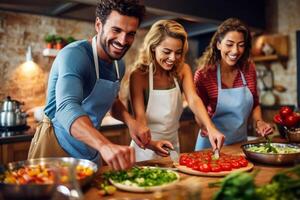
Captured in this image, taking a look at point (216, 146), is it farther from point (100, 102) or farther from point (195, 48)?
point (195, 48)

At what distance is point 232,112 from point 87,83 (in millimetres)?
1093

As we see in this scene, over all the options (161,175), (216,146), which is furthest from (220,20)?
(161,175)

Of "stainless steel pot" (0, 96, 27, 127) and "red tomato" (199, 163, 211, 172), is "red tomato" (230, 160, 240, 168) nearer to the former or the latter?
"red tomato" (199, 163, 211, 172)

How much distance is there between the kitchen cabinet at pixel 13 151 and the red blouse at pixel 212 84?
1364 mm

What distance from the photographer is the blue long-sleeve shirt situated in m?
1.17

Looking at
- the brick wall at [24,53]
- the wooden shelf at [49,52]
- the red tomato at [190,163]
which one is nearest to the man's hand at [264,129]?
the red tomato at [190,163]

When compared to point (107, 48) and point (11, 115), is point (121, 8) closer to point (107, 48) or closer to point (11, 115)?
point (107, 48)

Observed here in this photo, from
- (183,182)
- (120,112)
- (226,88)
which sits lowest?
(183,182)

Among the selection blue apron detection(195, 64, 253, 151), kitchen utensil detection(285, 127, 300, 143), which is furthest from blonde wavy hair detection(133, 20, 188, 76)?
kitchen utensil detection(285, 127, 300, 143)

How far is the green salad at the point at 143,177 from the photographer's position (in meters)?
1.10

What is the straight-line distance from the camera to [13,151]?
2.46 m

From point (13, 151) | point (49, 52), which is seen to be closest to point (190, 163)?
point (13, 151)

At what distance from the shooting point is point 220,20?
3.76 metres

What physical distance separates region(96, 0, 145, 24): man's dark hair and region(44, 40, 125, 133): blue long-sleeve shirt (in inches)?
6.9
